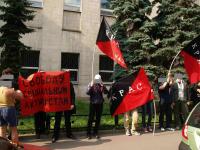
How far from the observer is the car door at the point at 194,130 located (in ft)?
26.2

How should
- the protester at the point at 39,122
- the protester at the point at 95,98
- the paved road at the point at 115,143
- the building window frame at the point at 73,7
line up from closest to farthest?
1. the paved road at the point at 115,143
2. the protester at the point at 39,122
3. the protester at the point at 95,98
4. the building window frame at the point at 73,7

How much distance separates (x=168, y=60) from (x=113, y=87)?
7.63 metres

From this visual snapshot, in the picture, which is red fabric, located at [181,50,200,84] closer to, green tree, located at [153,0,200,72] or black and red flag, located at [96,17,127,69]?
black and red flag, located at [96,17,127,69]

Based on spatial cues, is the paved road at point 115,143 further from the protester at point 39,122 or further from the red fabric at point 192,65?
the red fabric at point 192,65

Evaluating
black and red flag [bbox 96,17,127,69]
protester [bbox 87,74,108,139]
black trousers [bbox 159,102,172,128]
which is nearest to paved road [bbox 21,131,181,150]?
protester [bbox 87,74,108,139]

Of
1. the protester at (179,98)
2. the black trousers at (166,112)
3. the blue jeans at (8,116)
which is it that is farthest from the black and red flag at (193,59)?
the blue jeans at (8,116)

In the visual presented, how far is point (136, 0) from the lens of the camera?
2102cm

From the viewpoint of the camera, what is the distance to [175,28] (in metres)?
21.0

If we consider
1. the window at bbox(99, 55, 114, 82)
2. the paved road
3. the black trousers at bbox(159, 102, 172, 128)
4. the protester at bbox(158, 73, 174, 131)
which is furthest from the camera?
the window at bbox(99, 55, 114, 82)

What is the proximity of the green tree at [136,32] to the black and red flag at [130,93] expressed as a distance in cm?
596

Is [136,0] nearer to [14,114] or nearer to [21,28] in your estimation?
[21,28]

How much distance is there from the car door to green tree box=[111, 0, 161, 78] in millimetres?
11754

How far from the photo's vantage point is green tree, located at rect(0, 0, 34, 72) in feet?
58.7

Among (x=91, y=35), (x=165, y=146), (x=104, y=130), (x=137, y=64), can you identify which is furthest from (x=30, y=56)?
(x=165, y=146)
